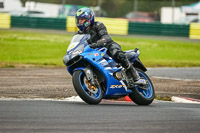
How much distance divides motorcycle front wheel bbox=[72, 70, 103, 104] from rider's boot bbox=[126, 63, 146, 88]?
0.72 m

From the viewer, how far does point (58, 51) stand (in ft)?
71.6

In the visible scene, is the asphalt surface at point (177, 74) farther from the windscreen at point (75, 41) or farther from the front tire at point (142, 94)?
the windscreen at point (75, 41)

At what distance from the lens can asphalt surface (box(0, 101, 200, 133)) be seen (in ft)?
17.5

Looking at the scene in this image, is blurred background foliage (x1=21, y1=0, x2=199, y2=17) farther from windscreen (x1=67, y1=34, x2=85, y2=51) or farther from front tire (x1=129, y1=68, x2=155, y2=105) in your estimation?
windscreen (x1=67, y1=34, x2=85, y2=51)

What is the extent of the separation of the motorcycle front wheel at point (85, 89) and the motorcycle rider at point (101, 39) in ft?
1.91

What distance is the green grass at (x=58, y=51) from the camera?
59.2 feet

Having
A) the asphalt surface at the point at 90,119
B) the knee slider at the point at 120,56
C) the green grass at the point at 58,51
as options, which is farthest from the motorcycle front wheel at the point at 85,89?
the green grass at the point at 58,51

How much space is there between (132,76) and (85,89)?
107 cm

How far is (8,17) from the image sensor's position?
31922mm

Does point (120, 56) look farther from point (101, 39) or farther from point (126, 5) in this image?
point (126, 5)

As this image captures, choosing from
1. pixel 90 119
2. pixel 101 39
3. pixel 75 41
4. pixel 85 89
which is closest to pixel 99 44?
pixel 101 39

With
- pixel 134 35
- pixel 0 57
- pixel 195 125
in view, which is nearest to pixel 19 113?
pixel 195 125

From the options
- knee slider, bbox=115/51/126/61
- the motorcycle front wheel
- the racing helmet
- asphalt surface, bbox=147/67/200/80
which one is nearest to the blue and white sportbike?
the motorcycle front wheel

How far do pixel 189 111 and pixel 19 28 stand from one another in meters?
26.6
